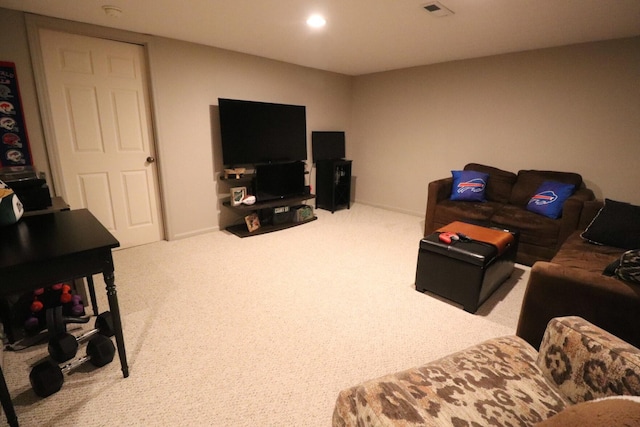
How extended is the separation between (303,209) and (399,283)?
2.13 meters

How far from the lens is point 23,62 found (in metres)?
2.67

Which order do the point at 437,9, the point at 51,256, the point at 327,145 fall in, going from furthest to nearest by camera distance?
the point at 327,145, the point at 437,9, the point at 51,256

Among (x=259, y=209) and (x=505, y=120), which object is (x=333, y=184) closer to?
(x=259, y=209)

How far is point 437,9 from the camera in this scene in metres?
2.44

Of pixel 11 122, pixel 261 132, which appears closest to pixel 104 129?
pixel 11 122

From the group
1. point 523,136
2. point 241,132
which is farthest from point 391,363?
point 523,136

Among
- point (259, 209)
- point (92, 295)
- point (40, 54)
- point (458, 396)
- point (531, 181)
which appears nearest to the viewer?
point (458, 396)

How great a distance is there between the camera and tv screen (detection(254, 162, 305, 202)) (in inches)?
162

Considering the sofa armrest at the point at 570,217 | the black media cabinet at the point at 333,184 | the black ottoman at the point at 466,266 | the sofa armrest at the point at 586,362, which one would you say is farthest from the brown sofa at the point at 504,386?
the black media cabinet at the point at 333,184

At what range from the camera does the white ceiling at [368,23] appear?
7.84 feet

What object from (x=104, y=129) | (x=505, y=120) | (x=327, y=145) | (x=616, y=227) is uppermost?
(x=505, y=120)

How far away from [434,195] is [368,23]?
205 cm

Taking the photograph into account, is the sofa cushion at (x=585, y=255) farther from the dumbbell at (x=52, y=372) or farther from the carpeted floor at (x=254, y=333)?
the dumbbell at (x=52, y=372)

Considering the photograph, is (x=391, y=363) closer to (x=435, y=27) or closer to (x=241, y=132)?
(x=435, y=27)
